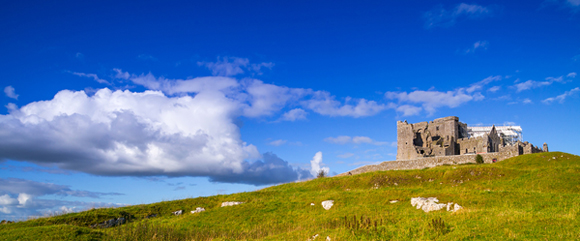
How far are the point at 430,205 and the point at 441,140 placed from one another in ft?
232

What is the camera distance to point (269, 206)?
31.5m

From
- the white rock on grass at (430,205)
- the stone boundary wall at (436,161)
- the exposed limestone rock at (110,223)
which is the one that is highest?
the stone boundary wall at (436,161)

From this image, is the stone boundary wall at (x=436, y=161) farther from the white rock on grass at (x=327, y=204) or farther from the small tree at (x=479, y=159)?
the white rock on grass at (x=327, y=204)

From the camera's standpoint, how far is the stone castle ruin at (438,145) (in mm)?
68375

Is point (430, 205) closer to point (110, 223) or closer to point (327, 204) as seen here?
point (327, 204)

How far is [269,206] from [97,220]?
48.6 ft

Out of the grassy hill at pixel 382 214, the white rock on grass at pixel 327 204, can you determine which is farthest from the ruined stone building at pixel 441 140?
the white rock on grass at pixel 327 204

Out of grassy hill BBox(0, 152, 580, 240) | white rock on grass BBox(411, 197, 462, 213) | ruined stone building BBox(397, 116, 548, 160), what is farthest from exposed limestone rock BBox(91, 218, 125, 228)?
ruined stone building BBox(397, 116, 548, 160)

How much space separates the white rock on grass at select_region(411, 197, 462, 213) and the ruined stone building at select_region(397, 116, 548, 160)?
5671cm

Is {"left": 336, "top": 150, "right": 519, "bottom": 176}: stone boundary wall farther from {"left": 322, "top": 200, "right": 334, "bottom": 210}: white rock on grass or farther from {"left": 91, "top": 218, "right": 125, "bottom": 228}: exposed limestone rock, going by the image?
{"left": 91, "top": 218, "right": 125, "bottom": 228}: exposed limestone rock

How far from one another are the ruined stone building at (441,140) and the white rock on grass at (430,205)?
2233 inches

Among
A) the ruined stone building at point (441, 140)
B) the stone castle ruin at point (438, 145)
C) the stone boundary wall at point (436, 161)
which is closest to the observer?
the stone boundary wall at point (436, 161)

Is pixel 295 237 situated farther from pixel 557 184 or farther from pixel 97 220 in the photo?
pixel 557 184

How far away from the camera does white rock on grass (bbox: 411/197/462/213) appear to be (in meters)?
24.7
